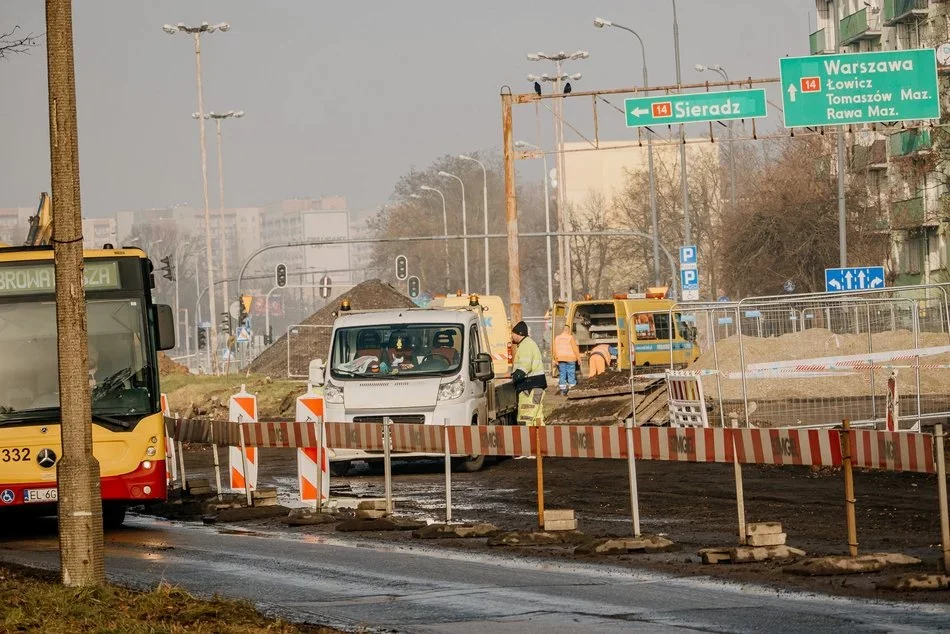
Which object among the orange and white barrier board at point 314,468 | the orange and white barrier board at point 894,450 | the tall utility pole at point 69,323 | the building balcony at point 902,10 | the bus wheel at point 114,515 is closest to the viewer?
the tall utility pole at point 69,323

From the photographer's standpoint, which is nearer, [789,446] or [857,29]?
[789,446]

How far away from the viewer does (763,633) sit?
9.19 m

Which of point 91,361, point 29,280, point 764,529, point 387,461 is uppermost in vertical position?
point 29,280

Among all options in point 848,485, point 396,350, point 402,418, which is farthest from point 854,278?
point 848,485

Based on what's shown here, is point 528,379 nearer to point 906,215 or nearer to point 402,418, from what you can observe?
point 402,418

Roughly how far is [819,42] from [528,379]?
2599 inches

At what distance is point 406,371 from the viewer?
23.2 m

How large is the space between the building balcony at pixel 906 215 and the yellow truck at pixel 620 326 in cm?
2186

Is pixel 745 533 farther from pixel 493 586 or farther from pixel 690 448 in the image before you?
pixel 493 586

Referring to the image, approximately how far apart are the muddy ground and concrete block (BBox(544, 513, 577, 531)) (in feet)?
1.20

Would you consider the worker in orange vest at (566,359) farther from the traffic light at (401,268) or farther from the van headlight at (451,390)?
the traffic light at (401,268)

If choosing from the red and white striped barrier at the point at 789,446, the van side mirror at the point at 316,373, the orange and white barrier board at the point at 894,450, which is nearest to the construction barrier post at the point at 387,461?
the red and white striped barrier at the point at 789,446

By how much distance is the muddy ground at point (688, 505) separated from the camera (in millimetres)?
12938

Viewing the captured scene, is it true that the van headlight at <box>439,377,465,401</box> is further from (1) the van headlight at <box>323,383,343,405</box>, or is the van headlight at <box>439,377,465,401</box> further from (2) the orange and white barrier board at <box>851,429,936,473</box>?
(2) the orange and white barrier board at <box>851,429,936,473</box>
